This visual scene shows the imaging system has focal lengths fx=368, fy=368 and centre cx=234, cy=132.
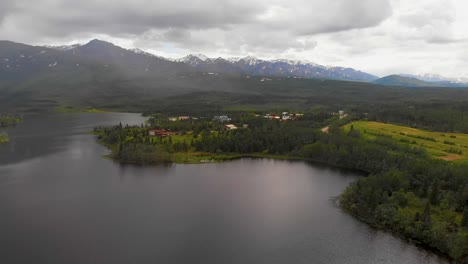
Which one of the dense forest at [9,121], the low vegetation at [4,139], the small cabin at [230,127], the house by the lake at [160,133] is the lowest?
the low vegetation at [4,139]

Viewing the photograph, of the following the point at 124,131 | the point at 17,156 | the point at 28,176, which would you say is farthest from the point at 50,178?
the point at 124,131

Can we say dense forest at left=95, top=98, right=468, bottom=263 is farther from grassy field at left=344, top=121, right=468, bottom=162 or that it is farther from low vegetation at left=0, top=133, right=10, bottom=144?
low vegetation at left=0, top=133, right=10, bottom=144

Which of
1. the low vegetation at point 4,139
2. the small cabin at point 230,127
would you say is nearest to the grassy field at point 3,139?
the low vegetation at point 4,139

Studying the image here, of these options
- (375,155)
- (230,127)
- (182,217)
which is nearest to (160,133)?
(230,127)

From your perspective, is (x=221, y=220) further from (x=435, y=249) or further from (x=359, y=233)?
(x=435, y=249)

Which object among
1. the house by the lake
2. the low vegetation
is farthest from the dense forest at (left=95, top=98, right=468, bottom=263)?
the low vegetation

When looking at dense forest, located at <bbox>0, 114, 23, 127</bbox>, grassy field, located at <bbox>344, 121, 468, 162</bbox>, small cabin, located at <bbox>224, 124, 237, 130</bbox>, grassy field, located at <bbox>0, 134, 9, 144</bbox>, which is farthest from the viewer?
dense forest, located at <bbox>0, 114, 23, 127</bbox>

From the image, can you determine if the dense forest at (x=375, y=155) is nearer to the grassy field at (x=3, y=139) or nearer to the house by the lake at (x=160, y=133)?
the house by the lake at (x=160, y=133)
